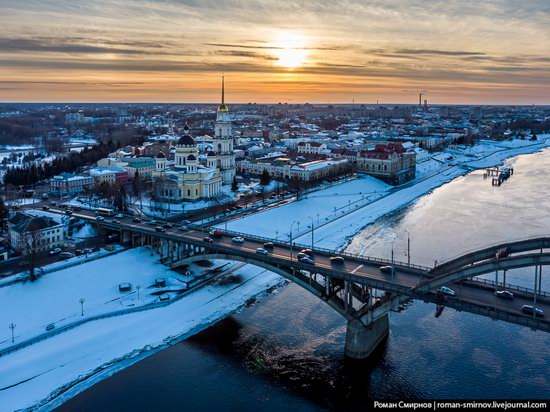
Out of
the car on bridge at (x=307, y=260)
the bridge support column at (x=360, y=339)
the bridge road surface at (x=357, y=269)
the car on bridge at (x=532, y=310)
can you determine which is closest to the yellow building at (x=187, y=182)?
the bridge road surface at (x=357, y=269)

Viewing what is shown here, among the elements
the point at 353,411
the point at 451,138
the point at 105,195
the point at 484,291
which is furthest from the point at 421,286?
the point at 451,138

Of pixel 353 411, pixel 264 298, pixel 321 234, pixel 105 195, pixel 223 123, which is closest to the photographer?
pixel 353 411

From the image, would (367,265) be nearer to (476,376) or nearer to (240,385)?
(476,376)

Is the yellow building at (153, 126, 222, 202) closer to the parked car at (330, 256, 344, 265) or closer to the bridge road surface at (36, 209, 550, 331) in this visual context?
the bridge road surface at (36, 209, 550, 331)

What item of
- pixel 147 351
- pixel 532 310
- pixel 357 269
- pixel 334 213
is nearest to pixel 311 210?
pixel 334 213

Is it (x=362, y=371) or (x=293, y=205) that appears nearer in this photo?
(x=362, y=371)

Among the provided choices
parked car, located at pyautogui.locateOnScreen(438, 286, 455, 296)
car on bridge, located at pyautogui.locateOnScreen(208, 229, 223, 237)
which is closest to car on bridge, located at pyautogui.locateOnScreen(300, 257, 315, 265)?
parked car, located at pyautogui.locateOnScreen(438, 286, 455, 296)

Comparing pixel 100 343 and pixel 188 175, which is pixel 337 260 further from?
pixel 188 175
